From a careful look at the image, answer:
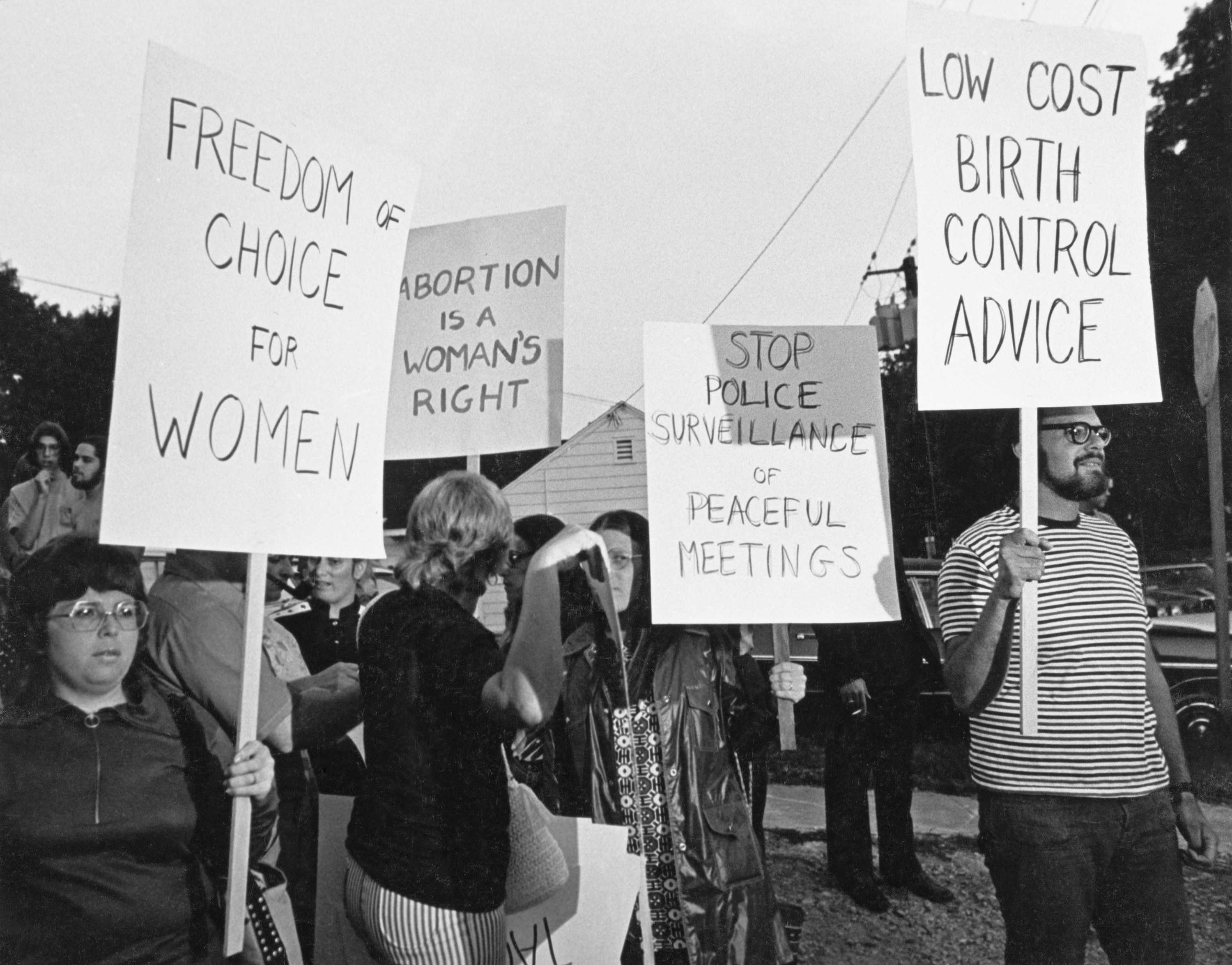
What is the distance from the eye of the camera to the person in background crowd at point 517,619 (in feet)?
9.78

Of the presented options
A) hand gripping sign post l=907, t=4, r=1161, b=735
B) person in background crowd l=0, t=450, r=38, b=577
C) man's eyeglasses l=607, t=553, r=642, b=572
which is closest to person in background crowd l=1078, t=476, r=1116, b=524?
hand gripping sign post l=907, t=4, r=1161, b=735

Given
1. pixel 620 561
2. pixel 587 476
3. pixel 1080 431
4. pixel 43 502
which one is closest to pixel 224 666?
pixel 620 561

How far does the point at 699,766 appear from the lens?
2812mm

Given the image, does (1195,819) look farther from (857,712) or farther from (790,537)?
(857,712)

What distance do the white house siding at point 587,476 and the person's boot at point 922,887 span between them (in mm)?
10964

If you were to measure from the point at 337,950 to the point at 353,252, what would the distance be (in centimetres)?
163

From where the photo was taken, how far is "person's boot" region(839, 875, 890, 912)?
4.68 metres

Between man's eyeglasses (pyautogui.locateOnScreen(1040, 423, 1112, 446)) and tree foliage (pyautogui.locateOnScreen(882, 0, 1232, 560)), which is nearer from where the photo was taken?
man's eyeglasses (pyautogui.locateOnScreen(1040, 423, 1112, 446))

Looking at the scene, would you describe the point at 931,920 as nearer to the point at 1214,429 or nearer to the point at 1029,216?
the point at 1214,429

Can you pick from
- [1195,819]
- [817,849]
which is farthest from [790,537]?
[817,849]

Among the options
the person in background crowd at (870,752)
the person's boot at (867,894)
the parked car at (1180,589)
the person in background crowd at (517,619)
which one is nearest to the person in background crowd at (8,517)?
the person in background crowd at (517,619)

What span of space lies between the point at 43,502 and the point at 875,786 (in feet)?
13.4

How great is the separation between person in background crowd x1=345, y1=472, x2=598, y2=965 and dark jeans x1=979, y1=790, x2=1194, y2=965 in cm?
122

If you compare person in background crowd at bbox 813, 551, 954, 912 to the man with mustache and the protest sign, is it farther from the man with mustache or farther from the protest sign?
the protest sign
